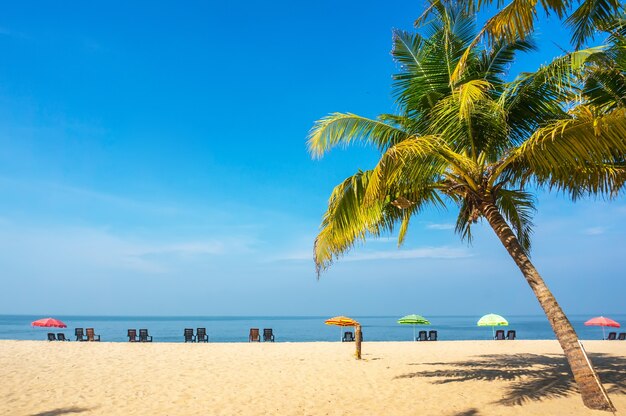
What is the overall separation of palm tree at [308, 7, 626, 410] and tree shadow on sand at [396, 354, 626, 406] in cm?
154

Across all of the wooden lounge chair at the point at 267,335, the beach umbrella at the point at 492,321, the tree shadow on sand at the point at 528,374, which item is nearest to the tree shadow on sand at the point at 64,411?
the tree shadow on sand at the point at 528,374

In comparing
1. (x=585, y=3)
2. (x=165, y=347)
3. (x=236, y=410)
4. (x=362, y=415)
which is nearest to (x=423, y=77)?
(x=585, y=3)

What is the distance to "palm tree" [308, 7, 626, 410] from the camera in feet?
23.9

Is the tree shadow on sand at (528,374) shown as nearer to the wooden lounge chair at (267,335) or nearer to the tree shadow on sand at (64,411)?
the tree shadow on sand at (64,411)

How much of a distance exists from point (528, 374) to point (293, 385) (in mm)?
5456

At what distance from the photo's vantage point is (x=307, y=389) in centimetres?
995

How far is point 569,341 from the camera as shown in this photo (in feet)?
24.2

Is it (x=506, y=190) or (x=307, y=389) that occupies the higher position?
(x=506, y=190)

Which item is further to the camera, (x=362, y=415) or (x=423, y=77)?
(x=423, y=77)

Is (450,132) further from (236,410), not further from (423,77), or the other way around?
(236,410)

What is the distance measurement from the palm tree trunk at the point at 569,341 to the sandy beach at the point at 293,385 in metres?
0.27

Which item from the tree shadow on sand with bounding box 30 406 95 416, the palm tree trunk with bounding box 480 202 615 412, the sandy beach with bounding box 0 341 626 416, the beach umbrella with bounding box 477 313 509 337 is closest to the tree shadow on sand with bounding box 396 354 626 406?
the sandy beach with bounding box 0 341 626 416

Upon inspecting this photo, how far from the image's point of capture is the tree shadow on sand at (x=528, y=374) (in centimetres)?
870

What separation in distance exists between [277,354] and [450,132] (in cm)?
1103
